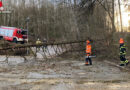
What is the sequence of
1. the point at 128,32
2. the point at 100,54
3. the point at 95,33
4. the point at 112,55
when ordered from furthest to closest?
the point at 95,33, the point at 100,54, the point at 112,55, the point at 128,32

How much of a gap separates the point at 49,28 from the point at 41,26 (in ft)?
8.04

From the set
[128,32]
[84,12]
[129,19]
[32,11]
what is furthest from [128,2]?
[32,11]

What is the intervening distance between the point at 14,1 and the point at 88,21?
105 feet

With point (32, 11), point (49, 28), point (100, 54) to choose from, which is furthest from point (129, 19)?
point (32, 11)

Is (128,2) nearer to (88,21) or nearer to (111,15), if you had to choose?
(111,15)

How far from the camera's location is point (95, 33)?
15.0 m

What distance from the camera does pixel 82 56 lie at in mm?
13039

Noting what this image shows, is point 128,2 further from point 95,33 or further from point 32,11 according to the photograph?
point 32,11

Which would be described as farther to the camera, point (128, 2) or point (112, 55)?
point (112, 55)

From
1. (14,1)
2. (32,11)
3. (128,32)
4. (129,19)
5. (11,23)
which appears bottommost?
(128,32)

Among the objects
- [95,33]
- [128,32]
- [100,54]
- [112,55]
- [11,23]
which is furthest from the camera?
[11,23]

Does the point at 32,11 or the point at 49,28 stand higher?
the point at 32,11

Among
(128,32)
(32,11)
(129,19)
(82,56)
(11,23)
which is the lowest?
(82,56)

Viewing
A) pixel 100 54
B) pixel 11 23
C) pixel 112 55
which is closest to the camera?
Answer: pixel 112 55
